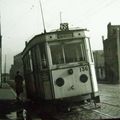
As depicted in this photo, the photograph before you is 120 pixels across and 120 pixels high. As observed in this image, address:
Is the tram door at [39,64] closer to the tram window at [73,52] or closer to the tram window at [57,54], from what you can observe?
the tram window at [57,54]

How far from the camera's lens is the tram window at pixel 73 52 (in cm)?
1386

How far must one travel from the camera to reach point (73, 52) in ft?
45.7

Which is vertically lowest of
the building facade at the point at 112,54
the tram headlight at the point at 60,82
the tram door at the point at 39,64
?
the tram headlight at the point at 60,82

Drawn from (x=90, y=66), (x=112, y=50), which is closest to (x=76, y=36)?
(x=90, y=66)

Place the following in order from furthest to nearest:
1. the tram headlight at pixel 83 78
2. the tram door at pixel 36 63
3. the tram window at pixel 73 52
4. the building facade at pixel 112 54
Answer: the building facade at pixel 112 54 < the tram door at pixel 36 63 < the tram window at pixel 73 52 < the tram headlight at pixel 83 78

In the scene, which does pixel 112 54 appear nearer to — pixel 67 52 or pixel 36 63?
pixel 36 63

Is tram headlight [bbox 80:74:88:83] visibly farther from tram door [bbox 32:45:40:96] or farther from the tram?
tram door [bbox 32:45:40:96]

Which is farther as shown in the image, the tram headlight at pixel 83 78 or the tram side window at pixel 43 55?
the tram side window at pixel 43 55

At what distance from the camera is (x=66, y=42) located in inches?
549

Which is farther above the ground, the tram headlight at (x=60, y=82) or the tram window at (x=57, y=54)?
the tram window at (x=57, y=54)

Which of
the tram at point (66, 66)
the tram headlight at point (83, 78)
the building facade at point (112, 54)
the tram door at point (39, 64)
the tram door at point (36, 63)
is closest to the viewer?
the tram at point (66, 66)

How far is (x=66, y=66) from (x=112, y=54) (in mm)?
47542

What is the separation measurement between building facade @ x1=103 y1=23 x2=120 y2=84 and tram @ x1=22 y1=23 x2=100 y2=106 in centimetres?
4134

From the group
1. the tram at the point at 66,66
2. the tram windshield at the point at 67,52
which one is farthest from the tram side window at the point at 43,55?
the tram windshield at the point at 67,52
